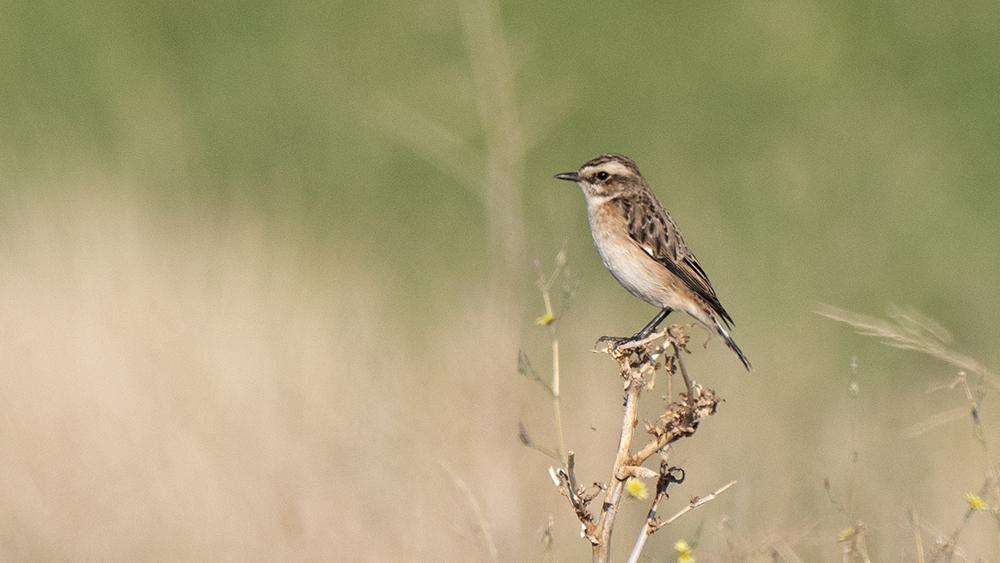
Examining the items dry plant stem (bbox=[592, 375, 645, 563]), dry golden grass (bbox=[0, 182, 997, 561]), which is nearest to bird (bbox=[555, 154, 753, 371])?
dry golden grass (bbox=[0, 182, 997, 561])

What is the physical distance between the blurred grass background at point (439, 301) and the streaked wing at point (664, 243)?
72 cm

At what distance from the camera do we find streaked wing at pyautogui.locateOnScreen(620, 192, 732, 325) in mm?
7055

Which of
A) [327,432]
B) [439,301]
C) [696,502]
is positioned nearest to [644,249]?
[327,432]

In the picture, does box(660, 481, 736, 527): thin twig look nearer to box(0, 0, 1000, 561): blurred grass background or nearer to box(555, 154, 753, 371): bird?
box(0, 0, 1000, 561): blurred grass background

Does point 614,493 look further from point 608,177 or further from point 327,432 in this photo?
point 327,432

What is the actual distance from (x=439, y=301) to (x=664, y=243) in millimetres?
4791

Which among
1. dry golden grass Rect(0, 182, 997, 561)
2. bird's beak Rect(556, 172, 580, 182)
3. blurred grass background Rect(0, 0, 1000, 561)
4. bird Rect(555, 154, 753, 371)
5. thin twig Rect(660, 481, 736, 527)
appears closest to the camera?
thin twig Rect(660, 481, 736, 527)

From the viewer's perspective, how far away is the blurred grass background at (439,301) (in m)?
8.25

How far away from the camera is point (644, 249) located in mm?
7176

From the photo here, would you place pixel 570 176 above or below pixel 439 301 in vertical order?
above

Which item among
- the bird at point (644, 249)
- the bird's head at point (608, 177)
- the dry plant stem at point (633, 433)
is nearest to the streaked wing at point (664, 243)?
the bird at point (644, 249)

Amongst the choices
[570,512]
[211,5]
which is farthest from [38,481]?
[211,5]

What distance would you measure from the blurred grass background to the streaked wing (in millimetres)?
720

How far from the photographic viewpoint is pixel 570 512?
8.68 metres
